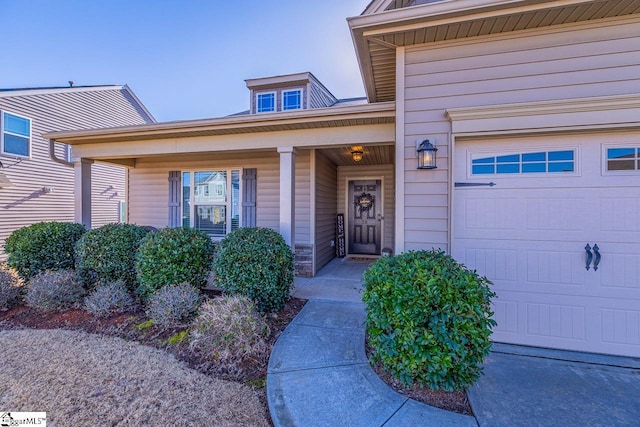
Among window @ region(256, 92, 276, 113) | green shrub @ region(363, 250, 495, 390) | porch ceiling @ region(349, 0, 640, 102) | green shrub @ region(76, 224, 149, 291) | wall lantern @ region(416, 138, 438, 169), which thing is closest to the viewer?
green shrub @ region(363, 250, 495, 390)

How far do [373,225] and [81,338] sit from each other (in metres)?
6.52

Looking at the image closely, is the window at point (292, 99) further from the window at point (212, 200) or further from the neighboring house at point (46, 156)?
the neighboring house at point (46, 156)

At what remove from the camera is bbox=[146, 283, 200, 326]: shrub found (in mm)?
3301

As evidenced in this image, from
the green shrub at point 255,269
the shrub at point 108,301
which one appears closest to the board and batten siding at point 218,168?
the green shrub at point 255,269

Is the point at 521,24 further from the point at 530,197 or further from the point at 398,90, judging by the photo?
the point at 530,197

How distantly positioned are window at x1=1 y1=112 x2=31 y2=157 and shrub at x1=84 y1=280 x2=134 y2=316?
25.1ft

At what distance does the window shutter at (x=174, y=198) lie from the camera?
674 centimetres

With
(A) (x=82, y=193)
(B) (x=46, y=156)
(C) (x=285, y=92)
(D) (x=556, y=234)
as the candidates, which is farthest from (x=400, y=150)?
(B) (x=46, y=156)

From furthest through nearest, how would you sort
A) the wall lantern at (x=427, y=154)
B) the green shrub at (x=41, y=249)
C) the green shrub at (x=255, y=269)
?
the green shrub at (x=41, y=249) < the green shrub at (x=255, y=269) < the wall lantern at (x=427, y=154)

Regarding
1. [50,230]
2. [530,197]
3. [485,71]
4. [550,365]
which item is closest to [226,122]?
[50,230]

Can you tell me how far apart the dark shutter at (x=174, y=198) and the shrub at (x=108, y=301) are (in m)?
3.05

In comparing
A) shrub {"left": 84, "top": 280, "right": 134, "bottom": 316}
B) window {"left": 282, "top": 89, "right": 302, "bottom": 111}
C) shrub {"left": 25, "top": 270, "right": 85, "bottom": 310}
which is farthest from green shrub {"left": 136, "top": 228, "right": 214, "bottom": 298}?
window {"left": 282, "top": 89, "right": 302, "bottom": 111}

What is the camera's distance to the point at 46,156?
360 inches

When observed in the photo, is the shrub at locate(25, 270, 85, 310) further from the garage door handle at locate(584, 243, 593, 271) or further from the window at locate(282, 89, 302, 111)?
the window at locate(282, 89, 302, 111)
